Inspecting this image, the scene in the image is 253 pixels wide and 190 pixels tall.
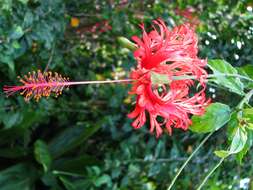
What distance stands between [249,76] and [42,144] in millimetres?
1002

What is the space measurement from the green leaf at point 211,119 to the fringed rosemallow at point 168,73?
0.13 feet

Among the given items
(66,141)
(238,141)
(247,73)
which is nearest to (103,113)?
(66,141)

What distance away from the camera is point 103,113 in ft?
7.05

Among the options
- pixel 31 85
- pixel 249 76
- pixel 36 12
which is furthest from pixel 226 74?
pixel 36 12

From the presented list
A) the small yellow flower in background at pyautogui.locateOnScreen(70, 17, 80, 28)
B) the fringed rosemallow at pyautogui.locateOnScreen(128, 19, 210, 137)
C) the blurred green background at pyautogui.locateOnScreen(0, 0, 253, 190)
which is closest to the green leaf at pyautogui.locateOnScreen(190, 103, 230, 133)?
the fringed rosemallow at pyautogui.locateOnScreen(128, 19, 210, 137)

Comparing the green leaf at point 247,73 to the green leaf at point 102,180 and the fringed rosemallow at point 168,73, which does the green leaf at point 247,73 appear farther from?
the green leaf at point 102,180

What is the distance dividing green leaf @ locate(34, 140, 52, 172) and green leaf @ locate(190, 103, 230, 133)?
986mm

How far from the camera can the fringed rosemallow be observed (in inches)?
36.2

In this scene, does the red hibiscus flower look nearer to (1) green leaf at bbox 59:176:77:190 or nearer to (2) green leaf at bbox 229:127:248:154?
(2) green leaf at bbox 229:127:248:154

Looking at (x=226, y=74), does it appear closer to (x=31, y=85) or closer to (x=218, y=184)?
(x=31, y=85)

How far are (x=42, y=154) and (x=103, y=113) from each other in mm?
324

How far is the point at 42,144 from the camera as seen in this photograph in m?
1.95

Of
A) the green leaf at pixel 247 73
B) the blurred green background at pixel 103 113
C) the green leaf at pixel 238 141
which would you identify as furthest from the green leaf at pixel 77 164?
the green leaf at pixel 238 141

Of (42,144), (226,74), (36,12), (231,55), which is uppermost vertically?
(36,12)
